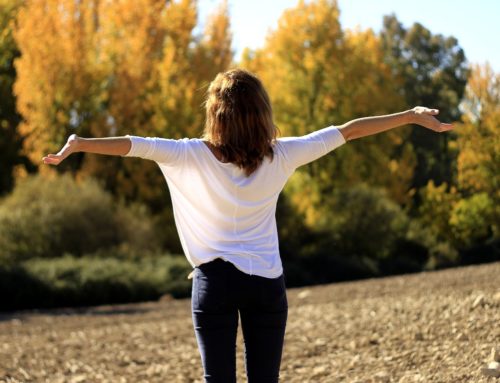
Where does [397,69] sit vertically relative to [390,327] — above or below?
above

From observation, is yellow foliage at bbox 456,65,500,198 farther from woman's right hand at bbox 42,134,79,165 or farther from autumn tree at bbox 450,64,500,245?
woman's right hand at bbox 42,134,79,165

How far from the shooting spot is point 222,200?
3652mm

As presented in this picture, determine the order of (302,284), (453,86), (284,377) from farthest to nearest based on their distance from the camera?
(453,86)
(302,284)
(284,377)

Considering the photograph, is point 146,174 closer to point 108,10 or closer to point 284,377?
point 108,10

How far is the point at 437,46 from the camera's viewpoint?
41.1 m

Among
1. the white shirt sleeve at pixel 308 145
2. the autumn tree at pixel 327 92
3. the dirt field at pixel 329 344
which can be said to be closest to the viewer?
the white shirt sleeve at pixel 308 145

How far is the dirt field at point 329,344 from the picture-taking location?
7516 millimetres

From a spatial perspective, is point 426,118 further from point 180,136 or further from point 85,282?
point 180,136

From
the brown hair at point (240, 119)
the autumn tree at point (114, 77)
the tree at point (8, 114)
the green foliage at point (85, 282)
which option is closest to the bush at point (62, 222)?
the green foliage at point (85, 282)

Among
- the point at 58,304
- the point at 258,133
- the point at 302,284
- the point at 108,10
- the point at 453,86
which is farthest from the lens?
the point at 453,86

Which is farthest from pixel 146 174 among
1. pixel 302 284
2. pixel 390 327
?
pixel 390 327

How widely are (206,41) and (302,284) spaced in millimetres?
11439

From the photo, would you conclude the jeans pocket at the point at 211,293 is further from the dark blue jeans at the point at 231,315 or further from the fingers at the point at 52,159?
the fingers at the point at 52,159

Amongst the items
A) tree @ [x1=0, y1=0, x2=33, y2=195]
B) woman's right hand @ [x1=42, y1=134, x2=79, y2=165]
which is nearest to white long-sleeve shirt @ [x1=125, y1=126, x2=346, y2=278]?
woman's right hand @ [x1=42, y1=134, x2=79, y2=165]
